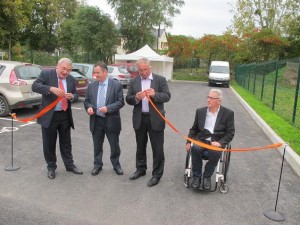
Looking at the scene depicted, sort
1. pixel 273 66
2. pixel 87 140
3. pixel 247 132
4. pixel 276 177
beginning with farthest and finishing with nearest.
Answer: pixel 273 66
pixel 247 132
pixel 87 140
pixel 276 177

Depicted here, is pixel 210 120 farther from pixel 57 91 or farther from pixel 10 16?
pixel 10 16

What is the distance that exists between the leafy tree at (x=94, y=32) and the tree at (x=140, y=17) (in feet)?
6.79

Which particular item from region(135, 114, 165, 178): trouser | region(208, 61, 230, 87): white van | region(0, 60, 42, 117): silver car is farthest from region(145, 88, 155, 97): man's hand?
region(208, 61, 230, 87): white van

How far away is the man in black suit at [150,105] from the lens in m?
4.50

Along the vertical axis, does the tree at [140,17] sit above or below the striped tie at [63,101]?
above

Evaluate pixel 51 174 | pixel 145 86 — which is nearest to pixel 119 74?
pixel 51 174

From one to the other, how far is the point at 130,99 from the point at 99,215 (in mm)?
1705

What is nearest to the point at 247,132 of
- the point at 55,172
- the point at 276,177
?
the point at 276,177

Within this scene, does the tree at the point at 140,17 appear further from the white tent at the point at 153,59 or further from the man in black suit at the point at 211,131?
the man in black suit at the point at 211,131

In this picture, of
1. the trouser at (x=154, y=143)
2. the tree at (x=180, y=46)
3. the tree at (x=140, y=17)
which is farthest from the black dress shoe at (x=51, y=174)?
the tree at (x=180, y=46)

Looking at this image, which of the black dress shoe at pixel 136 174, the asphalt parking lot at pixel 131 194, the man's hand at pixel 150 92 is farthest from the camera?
the black dress shoe at pixel 136 174

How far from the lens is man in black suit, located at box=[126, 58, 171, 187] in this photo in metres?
4.50

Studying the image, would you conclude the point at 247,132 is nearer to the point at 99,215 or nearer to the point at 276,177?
the point at 276,177

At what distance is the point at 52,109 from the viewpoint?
473 cm
